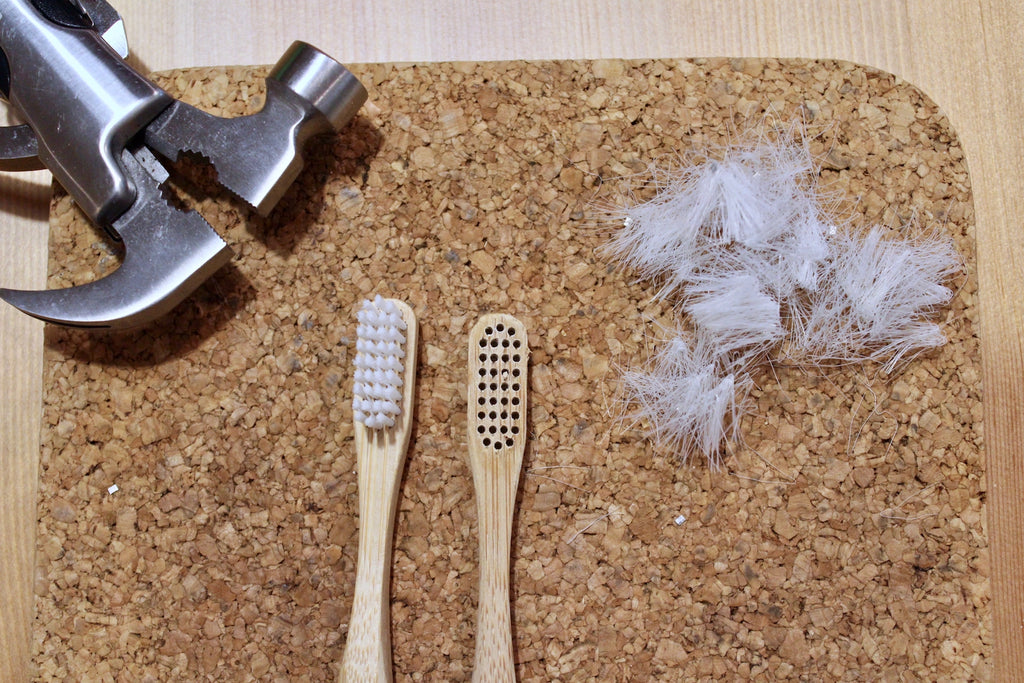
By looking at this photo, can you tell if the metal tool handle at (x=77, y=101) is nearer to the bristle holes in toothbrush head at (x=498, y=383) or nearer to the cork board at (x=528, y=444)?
the cork board at (x=528, y=444)

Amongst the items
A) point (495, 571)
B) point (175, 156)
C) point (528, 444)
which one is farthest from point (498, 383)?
point (175, 156)

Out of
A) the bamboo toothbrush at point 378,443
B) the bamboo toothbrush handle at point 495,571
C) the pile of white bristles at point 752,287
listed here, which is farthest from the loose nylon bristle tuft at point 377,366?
the pile of white bristles at point 752,287

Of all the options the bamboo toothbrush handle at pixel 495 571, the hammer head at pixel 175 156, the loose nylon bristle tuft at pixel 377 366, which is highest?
the hammer head at pixel 175 156

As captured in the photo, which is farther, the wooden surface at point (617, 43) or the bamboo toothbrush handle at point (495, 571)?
the wooden surface at point (617, 43)

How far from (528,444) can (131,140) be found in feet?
1.65

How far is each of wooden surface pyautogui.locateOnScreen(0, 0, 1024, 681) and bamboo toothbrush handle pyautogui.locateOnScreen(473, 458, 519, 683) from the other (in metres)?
0.46

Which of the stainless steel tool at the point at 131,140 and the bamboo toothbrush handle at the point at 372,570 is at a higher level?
the stainless steel tool at the point at 131,140

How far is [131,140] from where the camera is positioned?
74 cm

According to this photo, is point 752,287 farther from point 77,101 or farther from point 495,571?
point 77,101

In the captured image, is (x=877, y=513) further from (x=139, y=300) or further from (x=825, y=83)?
(x=139, y=300)

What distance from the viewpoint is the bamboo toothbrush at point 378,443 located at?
2.29 feet

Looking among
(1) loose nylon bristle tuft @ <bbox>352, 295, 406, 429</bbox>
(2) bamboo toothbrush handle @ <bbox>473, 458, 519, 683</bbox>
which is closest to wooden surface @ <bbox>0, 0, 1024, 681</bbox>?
(1) loose nylon bristle tuft @ <bbox>352, 295, 406, 429</bbox>

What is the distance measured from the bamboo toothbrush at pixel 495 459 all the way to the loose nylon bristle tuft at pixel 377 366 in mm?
75

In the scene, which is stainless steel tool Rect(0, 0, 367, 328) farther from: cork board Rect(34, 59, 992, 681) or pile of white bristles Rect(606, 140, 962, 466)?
pile of white bristles Rect(606, 140, 962, 466)
